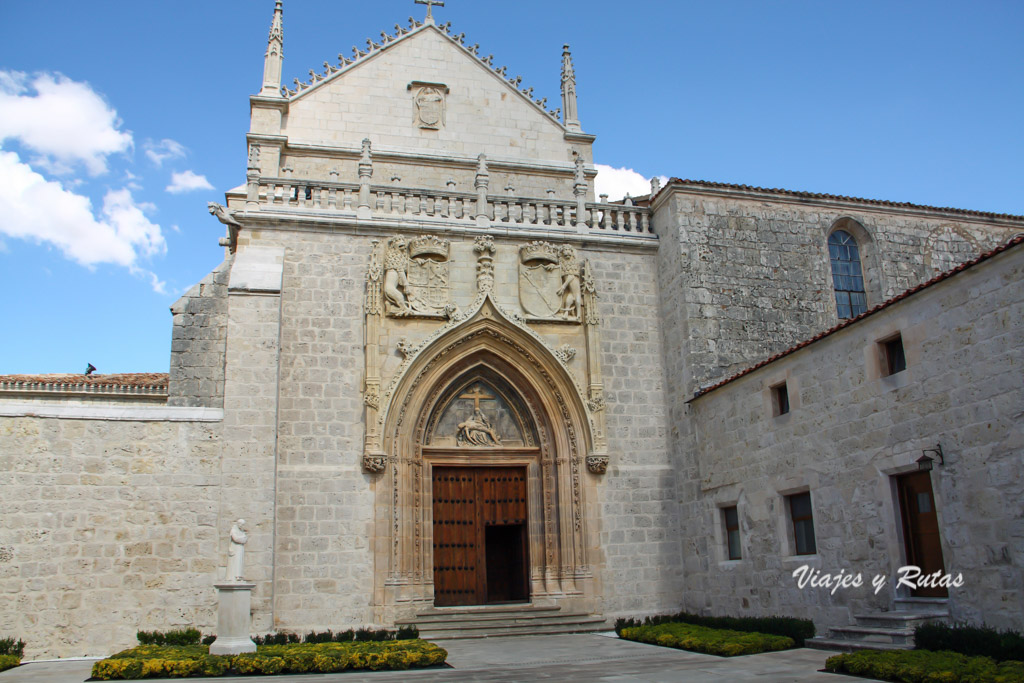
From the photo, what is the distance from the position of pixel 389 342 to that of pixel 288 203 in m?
3.20

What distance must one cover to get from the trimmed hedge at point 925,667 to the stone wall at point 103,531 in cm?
879

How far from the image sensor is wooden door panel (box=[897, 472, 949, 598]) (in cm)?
995

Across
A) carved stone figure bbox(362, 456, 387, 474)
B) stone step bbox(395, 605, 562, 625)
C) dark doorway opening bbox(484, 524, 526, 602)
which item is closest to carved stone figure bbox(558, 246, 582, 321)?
dark doorway opening bbox(484, 524, 526, 602)

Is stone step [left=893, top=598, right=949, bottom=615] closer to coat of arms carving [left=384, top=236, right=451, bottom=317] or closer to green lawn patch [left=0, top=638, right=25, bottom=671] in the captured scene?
coat of arms carving [left=384, top=236, right=451, bottom=317]

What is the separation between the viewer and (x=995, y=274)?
920 centimetres

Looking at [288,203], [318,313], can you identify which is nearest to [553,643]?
[318,313]

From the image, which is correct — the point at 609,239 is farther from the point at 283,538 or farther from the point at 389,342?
the point at 283,538

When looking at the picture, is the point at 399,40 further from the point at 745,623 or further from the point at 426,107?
the point at 745,623

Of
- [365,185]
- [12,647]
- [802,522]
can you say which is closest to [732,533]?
[802,522]

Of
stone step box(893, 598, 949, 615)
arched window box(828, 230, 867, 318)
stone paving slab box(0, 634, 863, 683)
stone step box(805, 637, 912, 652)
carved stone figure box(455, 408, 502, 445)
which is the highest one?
arched window box(828, 230, 867, 318)

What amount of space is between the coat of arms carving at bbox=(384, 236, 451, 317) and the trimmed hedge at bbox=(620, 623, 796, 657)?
649 cm

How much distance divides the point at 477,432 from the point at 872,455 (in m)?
7.11

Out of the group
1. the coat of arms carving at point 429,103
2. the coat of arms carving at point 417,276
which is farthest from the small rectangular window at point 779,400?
the coat of arms carving at point 429,103

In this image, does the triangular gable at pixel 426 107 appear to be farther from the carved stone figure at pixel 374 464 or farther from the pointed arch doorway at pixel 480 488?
the carved stone figure at pixel 374 464
